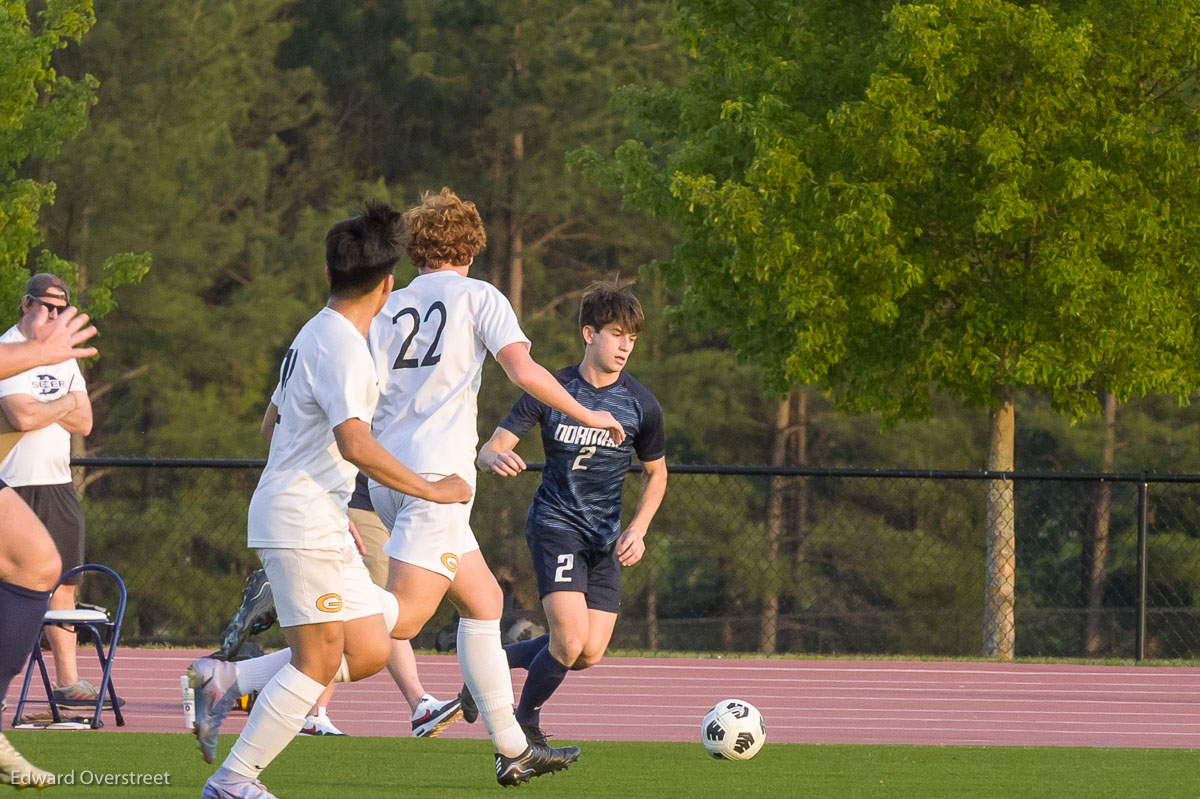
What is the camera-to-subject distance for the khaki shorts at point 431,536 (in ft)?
20.9

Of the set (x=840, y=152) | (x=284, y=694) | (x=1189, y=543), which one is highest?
(x=840, y=152)

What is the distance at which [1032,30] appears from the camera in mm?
17734

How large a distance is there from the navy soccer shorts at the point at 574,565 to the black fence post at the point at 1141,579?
8.09m

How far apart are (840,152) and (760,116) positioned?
1053 mm

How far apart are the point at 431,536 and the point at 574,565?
1.06 m

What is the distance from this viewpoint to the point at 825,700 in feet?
35.9

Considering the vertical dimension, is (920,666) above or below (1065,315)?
below

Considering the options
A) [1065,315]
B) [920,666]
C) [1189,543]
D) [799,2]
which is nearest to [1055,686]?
[920,666]

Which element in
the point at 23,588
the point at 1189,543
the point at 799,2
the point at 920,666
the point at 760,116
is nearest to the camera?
the point at 23,588

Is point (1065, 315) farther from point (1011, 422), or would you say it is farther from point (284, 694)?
point (284, 694)

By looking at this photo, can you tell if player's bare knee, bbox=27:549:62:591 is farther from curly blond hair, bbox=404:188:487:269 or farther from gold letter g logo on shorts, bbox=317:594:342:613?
curly blond hair, bbox=404:188:487:269

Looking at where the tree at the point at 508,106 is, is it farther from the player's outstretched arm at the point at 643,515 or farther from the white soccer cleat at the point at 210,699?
the white soccer cleat at the point at 210,699

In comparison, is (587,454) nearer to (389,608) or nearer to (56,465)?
(389,608)

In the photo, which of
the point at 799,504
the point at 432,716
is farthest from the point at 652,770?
the point at 799,504
